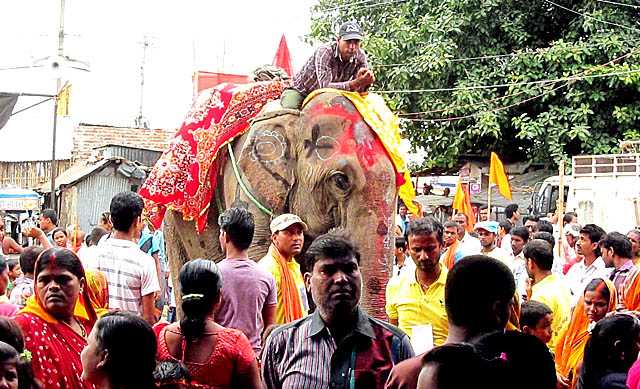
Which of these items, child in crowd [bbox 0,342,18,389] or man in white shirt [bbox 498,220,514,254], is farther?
man in white shirt [bbox 498,220,514,254]

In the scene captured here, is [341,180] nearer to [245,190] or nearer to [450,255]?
[245,190]

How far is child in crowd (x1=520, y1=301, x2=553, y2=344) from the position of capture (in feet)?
A: 16.6

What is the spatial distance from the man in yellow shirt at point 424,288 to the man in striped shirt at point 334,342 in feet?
3.88

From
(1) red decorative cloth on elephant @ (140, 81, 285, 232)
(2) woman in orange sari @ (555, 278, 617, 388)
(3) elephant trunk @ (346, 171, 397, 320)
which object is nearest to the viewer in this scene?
(2) woman in orange sari @ (555, 278, 617, 388)

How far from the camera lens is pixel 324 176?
7.39 metres

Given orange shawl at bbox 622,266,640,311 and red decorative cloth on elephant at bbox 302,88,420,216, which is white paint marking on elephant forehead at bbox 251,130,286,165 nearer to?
red decorative cloth on elephant at bbox 302,88,420,216

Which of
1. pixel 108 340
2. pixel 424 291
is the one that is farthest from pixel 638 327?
pixel 108 340

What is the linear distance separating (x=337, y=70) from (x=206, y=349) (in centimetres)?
421

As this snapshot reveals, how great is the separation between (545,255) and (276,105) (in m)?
2.94

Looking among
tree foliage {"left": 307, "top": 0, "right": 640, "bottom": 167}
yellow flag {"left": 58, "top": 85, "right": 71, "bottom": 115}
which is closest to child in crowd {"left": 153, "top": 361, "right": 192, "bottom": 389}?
tree foliage {"left": 307, "top": 0, "right": 640, "bottom": 167}

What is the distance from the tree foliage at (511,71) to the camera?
20.5 m

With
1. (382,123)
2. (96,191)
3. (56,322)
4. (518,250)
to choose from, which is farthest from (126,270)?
(96,191)

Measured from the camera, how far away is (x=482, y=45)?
72.3 ft

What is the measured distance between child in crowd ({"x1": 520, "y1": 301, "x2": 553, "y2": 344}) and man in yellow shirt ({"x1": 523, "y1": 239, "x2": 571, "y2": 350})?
452 mm
